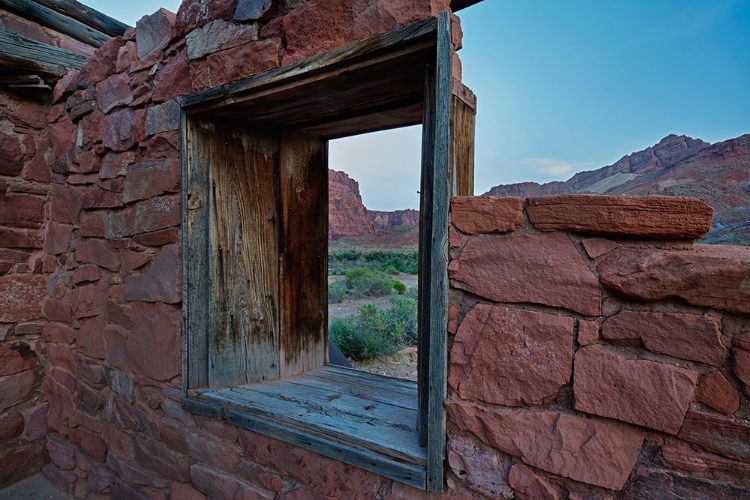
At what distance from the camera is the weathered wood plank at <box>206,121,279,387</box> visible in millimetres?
1852

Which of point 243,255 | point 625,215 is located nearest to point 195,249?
point 243,255

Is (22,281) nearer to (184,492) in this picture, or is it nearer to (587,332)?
(184,492)

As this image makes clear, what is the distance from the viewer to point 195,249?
71.3 inches

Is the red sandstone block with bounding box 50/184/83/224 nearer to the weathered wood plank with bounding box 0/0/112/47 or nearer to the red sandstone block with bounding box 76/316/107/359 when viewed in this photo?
the red sandstone block with bounding box 76/316/107/359

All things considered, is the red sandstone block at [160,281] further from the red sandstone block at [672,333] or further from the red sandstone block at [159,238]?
the red sandstone block at [672,333]

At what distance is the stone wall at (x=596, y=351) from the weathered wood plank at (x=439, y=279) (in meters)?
0.03

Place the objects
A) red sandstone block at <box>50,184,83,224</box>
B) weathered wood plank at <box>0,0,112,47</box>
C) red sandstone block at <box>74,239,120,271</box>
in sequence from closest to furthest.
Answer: red sandstone block at <box>74,239,120,271</box> → red sandstone block at <box>50,184,83,224</box> → weathered wood plank at <box>0,0,112,47</box>

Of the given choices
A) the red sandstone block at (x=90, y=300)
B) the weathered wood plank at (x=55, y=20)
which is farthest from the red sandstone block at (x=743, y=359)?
the weathered wood plank at (x=55, y=20)

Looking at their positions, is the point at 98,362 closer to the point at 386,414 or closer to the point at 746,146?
the point at 386,414

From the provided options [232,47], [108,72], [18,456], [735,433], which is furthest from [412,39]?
[18,456]

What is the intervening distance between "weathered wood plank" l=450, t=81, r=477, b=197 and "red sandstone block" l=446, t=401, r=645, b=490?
0.62 m

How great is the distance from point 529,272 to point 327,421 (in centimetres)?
88

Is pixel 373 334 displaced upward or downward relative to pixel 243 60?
downward

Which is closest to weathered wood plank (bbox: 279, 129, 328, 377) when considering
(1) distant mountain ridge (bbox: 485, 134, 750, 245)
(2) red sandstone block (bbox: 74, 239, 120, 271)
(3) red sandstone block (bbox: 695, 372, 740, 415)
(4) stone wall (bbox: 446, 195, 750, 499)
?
(2) red sandstone block (bbox: 74, 239, 120, 271)
